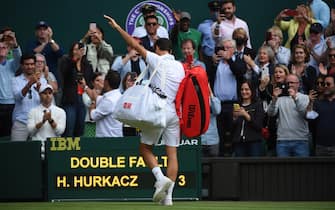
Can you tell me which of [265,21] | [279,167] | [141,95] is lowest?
[279,167]

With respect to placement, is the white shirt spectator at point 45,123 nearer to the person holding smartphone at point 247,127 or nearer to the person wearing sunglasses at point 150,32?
the person wearing sunglasses at point 150,32

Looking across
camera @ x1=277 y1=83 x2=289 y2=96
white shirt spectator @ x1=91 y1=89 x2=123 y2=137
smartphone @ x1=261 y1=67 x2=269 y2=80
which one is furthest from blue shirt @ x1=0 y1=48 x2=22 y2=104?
Result: camera @ x1=277 y1=83 x2=289 y2=96

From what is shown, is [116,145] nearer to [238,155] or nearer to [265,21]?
[238,155]

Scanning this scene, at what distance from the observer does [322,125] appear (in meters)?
17.8

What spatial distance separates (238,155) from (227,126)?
613mm

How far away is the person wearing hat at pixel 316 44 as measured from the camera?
19234 mm

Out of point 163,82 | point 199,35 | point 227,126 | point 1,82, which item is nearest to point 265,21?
point 199,35

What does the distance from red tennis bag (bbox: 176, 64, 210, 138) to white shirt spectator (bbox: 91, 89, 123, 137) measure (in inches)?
117

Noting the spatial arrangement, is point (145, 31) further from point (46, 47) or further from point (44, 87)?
point (44, 87)

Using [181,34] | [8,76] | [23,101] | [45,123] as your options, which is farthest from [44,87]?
[181,34]

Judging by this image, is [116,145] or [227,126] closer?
[116,145]

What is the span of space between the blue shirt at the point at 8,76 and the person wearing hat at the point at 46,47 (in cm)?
38

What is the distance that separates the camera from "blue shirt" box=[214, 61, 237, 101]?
1867cm

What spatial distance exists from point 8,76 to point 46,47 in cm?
88
